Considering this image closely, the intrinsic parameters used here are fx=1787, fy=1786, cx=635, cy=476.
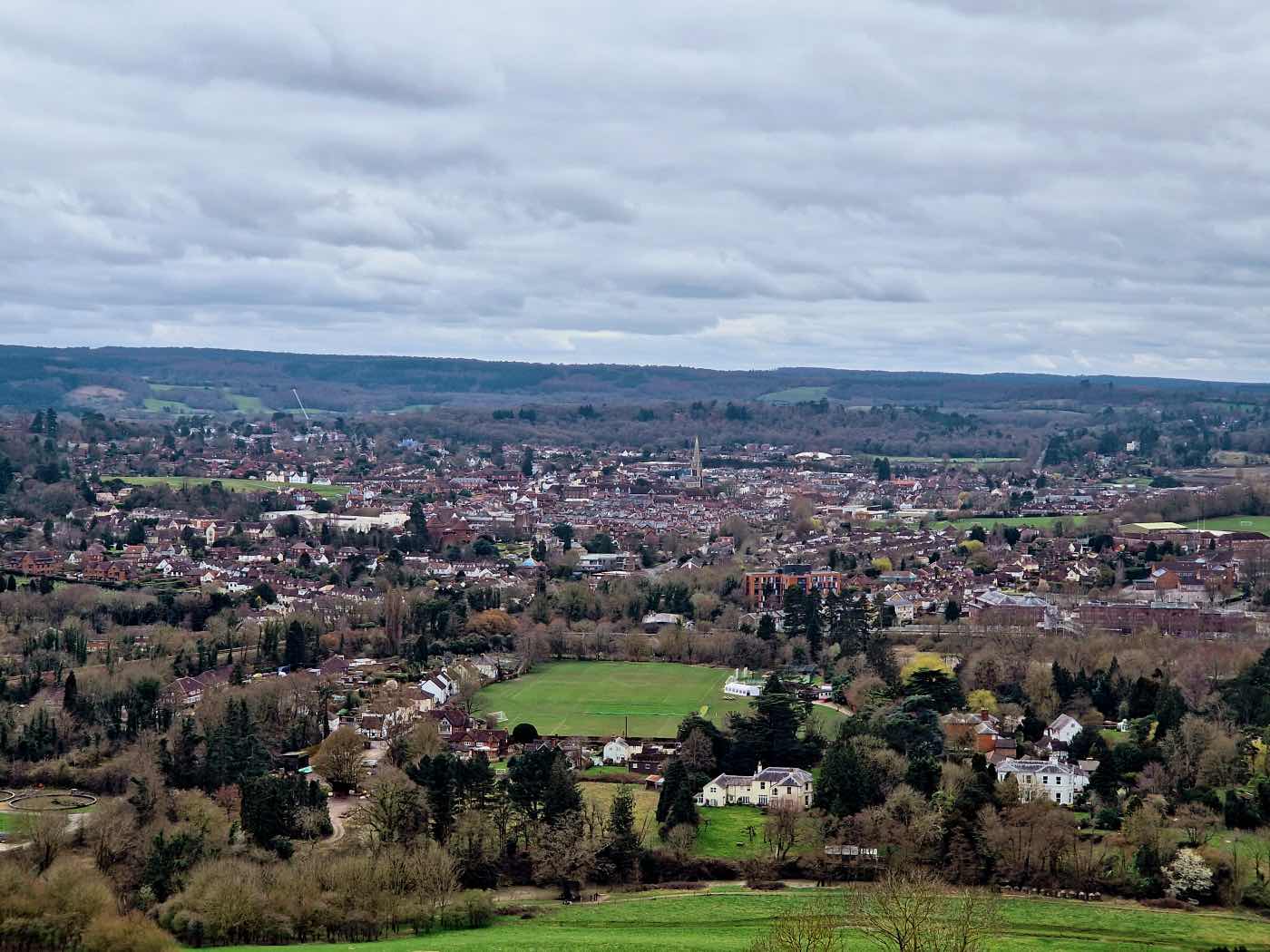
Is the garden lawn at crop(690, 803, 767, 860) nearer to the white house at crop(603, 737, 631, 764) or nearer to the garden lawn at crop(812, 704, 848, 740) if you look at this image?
the white house at crop(603, 737, 631, 764)

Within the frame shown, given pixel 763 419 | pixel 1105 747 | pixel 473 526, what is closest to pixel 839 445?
pixel 763 419

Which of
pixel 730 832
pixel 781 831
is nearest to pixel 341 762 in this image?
pixel 730 832

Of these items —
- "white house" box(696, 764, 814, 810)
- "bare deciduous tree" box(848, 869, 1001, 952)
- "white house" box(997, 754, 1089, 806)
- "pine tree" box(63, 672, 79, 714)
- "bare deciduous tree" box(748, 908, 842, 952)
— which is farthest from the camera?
"pine tree" box(63, 672, 79, 714)

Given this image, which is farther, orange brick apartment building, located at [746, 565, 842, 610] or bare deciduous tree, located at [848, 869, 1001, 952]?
orange brick apartment building, located at [746, 565, 842, 610]

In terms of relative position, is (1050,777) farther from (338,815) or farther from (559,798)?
(338,815)

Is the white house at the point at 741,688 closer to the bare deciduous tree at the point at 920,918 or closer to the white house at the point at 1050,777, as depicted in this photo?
the white house at the point at 1050,777

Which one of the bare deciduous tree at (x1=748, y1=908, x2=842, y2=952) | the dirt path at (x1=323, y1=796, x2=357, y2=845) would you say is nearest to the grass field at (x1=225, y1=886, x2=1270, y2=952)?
the bare deciduous tree at (x1=748, y1=908, x2=842, y2=952)
